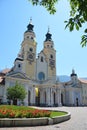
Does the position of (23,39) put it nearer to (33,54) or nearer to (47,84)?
(33,54)

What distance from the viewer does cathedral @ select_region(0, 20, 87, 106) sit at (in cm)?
5097

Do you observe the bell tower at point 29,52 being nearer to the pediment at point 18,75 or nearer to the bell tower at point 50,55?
the pediment at point 18,75

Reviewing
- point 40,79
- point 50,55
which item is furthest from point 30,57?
point 50,55

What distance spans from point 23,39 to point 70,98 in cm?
2890

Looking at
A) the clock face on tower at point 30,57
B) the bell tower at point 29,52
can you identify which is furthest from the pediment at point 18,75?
the clock face on tower at point 30,57

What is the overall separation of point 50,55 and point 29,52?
10314mm

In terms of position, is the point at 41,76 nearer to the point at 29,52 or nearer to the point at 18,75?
the point at 29,52

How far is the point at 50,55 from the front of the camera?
222 ft

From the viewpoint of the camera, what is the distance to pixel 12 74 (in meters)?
48.9

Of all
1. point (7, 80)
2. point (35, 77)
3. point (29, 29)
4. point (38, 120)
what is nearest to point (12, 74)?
point (7, 80)

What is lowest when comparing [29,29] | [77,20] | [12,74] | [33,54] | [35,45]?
[77,20]

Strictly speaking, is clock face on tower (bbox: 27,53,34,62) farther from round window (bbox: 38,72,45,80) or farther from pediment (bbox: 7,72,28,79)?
pediment (bbox: 7,72,28,79)

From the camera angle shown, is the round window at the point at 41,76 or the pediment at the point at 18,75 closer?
the pediment at the point at 18,75

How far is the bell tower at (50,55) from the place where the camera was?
64.8 meters
